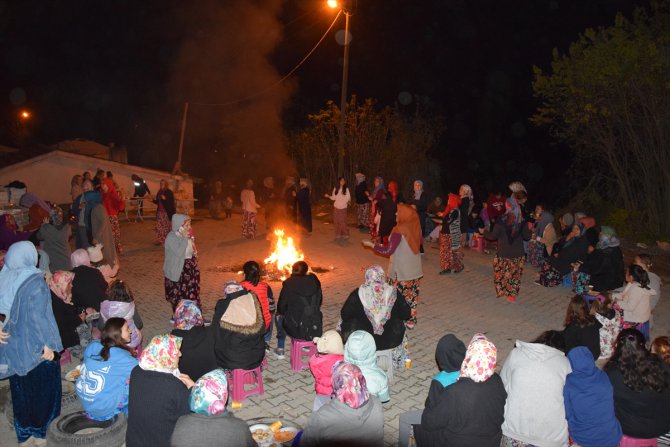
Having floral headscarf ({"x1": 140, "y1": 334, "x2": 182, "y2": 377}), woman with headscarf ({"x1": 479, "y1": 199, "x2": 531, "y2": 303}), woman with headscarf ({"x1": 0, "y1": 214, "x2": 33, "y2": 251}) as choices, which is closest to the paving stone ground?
woman with headscarf ({"x1": 479, "y1": 199, "x2": 531, "y2": 303})

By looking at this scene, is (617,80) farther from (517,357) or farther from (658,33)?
(517,357)

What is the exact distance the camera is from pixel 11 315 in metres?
4.68

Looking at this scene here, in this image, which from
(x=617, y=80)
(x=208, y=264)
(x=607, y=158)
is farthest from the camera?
(x=607, y=158)

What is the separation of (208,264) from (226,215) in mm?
6662

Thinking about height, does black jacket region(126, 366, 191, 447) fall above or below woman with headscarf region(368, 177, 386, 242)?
below

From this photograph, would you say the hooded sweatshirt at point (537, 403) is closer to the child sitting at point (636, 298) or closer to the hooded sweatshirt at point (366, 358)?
the hooded sweatshirt at point (366, 358)

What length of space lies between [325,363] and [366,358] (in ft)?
1.64

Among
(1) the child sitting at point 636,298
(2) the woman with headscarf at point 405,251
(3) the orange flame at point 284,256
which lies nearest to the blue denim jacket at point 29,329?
(2) the woman with headscarf at point 405,251

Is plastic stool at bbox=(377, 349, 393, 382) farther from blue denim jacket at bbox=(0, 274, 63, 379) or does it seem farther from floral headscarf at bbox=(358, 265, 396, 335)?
blue denim jacket at bbox=(0, 274, 63, 379)

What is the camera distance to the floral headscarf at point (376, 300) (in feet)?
19.9

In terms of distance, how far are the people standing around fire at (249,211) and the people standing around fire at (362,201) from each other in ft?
9.97

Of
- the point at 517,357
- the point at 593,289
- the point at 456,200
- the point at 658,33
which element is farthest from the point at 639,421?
the point at 658,33

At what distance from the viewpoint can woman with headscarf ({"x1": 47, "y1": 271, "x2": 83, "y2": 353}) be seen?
5980mm

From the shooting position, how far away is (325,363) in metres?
5.16
